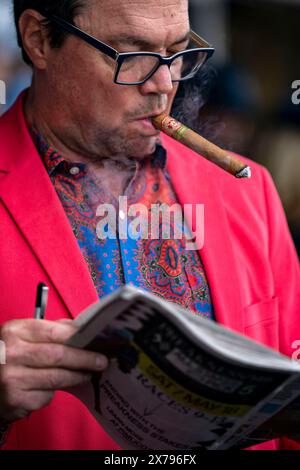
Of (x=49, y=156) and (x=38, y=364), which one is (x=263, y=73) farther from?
(x=38, y=364)

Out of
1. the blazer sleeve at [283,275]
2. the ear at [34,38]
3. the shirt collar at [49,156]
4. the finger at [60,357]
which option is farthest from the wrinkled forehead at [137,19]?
the finger at [60,357]

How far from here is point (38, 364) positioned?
1.42 m

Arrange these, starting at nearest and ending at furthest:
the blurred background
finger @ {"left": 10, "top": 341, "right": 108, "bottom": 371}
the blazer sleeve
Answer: finger @ {"left": 10, "top": 341, "right": 108, "bottom": 371}
the blazer sleeve
the blurred background

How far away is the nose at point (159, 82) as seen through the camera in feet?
6.34

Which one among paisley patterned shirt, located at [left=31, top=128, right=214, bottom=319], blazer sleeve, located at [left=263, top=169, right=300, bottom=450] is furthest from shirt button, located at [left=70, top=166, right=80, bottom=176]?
blazer sleeve, located at [left=263, top=169, right=300, bottom=450]

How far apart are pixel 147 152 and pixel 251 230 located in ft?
1.27

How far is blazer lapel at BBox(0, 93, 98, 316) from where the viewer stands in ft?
6.03

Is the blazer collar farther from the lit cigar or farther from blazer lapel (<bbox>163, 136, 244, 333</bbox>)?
the lit cigar

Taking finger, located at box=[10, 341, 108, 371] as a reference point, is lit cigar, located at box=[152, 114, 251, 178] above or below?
above

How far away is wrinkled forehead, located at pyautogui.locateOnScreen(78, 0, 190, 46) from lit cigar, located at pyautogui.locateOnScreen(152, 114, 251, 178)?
0.66 feet

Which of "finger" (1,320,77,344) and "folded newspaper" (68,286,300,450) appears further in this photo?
"finger" (1,320,77,344)

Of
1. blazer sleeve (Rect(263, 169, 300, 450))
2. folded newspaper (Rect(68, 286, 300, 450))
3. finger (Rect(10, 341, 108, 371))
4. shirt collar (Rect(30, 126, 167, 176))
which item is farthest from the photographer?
blazer sleeve (Rect(263, 169, 300, 450))
